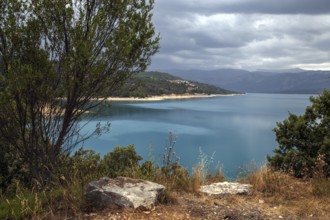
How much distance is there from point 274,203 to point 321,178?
7.09 ft

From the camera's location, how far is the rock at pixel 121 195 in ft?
19.5

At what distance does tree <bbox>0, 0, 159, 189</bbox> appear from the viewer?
7.73 metres

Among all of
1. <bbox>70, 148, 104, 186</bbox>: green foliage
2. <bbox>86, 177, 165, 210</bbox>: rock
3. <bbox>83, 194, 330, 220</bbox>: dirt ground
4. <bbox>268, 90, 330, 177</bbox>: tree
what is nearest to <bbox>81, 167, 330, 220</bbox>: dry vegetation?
<bbox>83, 194, 330, 220</bbox>: dirt ground

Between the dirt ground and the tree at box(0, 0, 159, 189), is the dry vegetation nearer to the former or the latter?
the dirt ground

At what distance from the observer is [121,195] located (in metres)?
6.01

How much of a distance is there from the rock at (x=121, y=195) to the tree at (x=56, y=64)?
184 cm

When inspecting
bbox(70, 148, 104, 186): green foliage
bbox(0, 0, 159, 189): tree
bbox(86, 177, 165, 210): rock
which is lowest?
bbox(70, 148, 104, 186): green foliage

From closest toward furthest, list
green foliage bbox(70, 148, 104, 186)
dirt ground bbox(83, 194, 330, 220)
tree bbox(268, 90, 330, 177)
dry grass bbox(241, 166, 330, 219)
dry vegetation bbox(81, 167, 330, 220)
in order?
1. dirt ground bbox(83, 194, 330, 220)
2. dry vegetation bbox(81, 167, 330, 220)
3. dry grass bbox(241, 166, 330, 219)
4. green foliage bbox(70, 148, 104, 186)
5. tree bbox(268, 90, 330, 177)

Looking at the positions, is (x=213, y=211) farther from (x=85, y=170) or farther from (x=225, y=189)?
(x=85, y=170)

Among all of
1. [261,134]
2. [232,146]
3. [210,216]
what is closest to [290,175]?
[210,216]

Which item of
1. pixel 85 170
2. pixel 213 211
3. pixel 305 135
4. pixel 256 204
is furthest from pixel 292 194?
pixel 85 170

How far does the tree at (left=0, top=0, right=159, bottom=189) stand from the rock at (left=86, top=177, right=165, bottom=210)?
6.02 ft

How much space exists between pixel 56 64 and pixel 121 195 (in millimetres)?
4046

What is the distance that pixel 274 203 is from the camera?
7.20 meters
